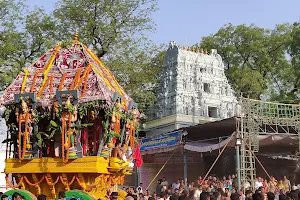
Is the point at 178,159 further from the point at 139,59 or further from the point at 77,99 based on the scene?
the point at 77,99

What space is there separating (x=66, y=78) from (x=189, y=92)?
80.8 feet

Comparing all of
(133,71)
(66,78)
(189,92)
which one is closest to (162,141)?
(133,71)

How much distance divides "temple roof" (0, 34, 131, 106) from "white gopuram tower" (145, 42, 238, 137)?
2290 centimetres

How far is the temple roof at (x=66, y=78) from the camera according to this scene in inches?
385

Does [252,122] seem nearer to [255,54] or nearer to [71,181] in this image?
[71,181]

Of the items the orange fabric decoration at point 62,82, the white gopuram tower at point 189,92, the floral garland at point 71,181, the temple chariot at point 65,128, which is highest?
the white gopuram tower at point 189,92

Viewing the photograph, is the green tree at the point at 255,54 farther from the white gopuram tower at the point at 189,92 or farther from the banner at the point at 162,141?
the banner at the point at 162,141

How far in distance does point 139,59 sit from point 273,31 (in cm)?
1606

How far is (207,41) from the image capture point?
39.4 metres

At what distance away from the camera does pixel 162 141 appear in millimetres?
22875

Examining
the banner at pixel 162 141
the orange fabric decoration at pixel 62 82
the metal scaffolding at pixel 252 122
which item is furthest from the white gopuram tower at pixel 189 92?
the orange fabric decoration at pixel 62 82

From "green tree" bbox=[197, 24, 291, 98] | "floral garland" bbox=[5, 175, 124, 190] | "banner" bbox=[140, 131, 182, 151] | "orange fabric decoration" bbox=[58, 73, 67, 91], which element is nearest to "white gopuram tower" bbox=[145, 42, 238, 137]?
"green tree" bbox=[197, 24, 291, 98]

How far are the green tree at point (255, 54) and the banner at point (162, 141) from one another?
13495 mm

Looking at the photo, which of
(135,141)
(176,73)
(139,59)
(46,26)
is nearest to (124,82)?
(139,59)
